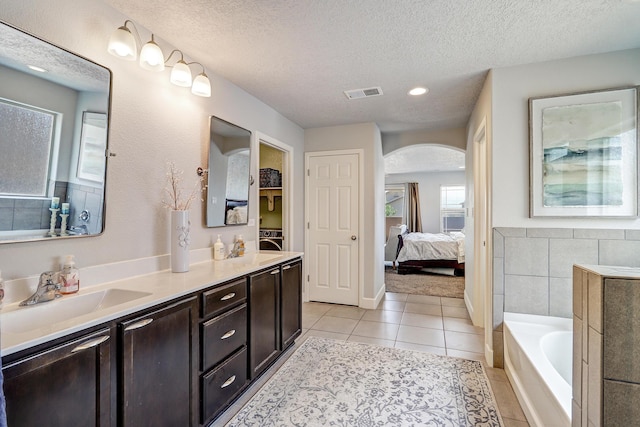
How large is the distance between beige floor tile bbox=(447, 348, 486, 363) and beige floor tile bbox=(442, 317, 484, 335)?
0.49 m

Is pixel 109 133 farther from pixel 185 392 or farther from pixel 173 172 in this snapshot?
pixel 185 392

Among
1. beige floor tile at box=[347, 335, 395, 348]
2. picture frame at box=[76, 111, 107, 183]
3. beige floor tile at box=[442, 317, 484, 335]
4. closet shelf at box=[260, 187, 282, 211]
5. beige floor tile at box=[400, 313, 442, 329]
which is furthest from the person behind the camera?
closet shelf at box=[260, 187, 282, 211]

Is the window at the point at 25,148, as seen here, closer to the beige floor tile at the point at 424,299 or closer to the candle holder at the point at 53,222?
the candle holder at the point at 53,222

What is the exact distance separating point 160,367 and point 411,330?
97.4 inches

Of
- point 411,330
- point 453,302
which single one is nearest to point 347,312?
point 411,330

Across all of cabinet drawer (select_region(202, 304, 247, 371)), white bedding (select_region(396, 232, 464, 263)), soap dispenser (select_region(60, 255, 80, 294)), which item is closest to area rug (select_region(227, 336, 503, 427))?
cabinet drawer (select_region(202, 304, 247, 371))

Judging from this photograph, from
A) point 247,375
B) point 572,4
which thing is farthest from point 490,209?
point 247,375

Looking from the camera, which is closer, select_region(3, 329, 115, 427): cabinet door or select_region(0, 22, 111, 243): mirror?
select_region(3, 329, 115, 427): cabinet door

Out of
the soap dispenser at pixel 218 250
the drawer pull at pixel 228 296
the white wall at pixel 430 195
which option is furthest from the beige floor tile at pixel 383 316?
the white wall at pixel 430 195

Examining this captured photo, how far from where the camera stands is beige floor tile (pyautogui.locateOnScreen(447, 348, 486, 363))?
8.17 ft

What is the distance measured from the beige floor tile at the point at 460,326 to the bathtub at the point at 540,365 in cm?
78

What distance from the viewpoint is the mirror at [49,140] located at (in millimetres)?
1238

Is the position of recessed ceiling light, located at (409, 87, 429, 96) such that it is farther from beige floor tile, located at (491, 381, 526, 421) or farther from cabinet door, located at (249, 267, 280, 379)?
beige floor tile, located at (491, 381, 526, 421)

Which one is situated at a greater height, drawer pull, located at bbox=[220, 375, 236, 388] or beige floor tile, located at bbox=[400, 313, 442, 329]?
drawer pull, located at bbox=[220, 375, 236, 388]
